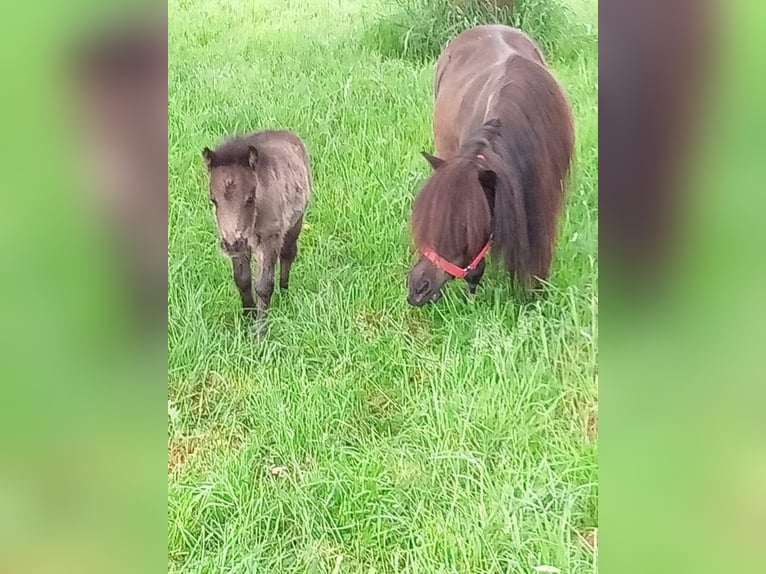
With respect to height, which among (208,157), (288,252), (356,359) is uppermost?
(208,157)

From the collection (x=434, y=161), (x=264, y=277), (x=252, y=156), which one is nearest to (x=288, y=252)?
(x=264, y=277)

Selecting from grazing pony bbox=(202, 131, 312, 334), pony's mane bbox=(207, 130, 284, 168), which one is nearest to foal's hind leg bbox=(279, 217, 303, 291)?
grazing pony bbox=(202, 131, 312, 334)

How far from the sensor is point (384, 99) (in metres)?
1.04

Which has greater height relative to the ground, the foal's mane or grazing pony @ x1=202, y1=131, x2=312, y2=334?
the foal's mane

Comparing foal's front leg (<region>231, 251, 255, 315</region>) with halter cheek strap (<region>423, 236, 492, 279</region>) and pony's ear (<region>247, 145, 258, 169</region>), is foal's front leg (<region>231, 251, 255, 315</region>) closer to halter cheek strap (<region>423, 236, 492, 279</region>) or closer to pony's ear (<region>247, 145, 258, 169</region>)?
pony's ear (<region>247, 145, 258, 169</region>)

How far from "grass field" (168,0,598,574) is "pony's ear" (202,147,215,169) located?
17 millimetres

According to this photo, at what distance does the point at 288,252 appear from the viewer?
106 cm

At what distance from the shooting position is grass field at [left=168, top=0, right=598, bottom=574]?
38.6 inches

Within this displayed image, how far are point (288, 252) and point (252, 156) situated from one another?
0.50ft

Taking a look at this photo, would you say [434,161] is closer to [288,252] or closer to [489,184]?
[489,184]
